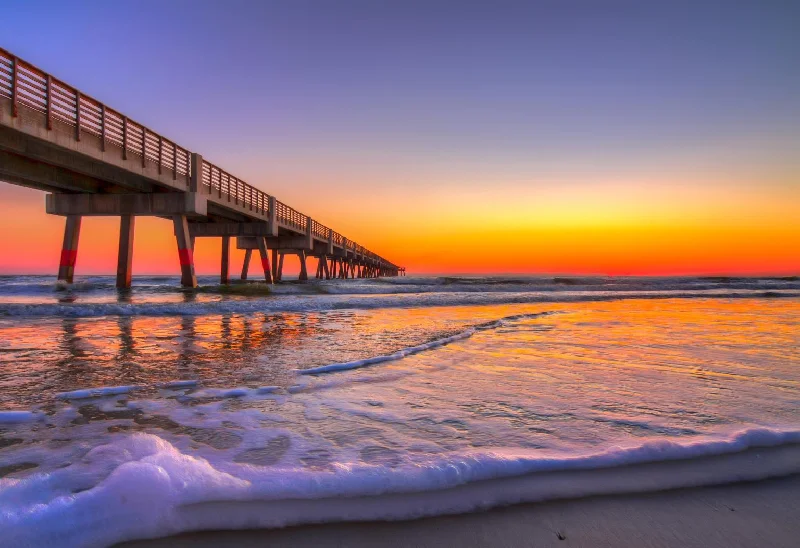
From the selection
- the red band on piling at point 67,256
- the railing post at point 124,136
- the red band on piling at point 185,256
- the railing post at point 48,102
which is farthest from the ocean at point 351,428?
the red band on piling at point 67,256

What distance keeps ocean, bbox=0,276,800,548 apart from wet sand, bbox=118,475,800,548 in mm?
62

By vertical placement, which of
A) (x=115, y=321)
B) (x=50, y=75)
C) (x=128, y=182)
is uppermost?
(x=50, y=75)

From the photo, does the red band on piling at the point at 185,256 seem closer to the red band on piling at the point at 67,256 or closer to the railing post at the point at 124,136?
the red band on piling at the point at 67,256

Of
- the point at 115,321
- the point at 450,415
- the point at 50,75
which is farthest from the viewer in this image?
the point at 50,75

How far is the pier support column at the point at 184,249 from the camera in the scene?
67.2 ft

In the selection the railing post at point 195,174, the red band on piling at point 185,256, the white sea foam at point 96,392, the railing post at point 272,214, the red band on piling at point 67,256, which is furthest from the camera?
the railing post at point 272,214

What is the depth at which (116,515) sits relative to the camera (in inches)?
59.4

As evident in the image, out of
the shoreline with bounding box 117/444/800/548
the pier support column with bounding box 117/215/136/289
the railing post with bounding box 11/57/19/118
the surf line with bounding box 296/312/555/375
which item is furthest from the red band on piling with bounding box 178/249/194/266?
the shoreline with bounding box 117/444/800/548

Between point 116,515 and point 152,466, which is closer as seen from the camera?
point 116,515

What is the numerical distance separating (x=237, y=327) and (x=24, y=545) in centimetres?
656

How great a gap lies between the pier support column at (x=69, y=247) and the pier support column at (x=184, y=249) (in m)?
3.91

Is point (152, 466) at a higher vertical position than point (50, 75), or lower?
lower

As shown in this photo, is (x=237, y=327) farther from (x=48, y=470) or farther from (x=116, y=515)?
(x=116, y=515)

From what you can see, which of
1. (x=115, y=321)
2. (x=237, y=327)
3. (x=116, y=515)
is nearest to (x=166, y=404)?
(x=116, y=515)
